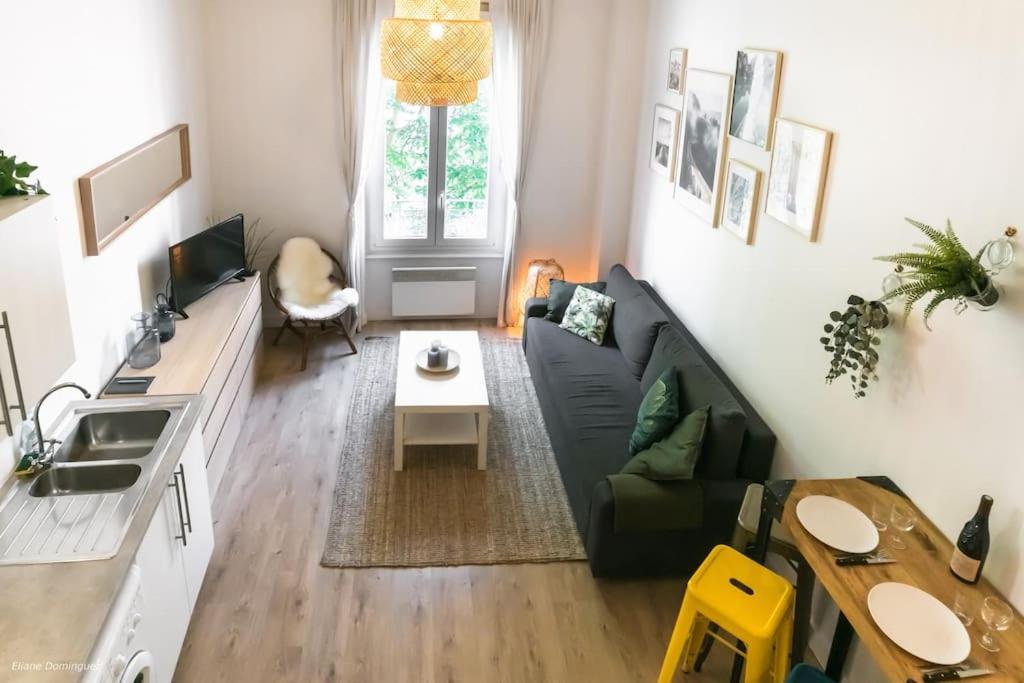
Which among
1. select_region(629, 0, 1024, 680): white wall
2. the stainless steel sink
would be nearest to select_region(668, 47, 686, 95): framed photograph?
select_region(629, 0, 1024, 680): white wall

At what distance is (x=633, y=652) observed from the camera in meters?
3.25

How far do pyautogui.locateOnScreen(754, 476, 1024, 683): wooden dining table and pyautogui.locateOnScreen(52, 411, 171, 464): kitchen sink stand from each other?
238 centimetres

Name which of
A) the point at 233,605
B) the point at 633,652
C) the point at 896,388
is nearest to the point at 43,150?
the point at 233,605

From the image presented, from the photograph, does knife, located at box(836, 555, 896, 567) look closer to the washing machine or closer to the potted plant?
the washing machine

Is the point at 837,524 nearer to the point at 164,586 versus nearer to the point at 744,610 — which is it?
the point at 744,610

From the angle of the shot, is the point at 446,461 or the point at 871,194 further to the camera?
the point at 446,461

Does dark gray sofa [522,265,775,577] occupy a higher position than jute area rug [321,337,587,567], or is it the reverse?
Answer: dark gray sofa [522,265,775,577]

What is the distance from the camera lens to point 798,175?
3396 millimetres

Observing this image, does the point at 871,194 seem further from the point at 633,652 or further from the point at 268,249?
the point at 268,249

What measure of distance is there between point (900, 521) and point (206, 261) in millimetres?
4022

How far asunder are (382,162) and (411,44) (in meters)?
2.69

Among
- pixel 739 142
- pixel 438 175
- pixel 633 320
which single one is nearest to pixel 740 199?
pixel 739 142

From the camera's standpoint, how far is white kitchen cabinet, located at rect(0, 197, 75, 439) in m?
2.13

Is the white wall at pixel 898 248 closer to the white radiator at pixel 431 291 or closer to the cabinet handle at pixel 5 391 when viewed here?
the white radiator at pixel 431 291
